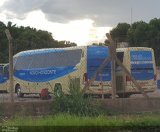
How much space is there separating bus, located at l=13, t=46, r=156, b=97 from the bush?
6.79m

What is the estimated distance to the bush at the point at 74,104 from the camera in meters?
14.4

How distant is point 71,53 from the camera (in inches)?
982

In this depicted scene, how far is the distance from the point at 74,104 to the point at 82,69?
9354mm

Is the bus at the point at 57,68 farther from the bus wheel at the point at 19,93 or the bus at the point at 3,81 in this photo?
the bus at the point at 3,81

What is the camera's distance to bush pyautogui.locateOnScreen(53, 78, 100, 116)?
14.4 meters

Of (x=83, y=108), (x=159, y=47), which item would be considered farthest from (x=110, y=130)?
(x=159, y=47)

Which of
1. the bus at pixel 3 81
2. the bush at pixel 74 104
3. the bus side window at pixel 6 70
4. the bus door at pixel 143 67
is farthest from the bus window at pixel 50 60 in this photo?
the bush at pixel 74 104

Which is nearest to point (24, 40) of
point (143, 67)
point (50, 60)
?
point (50, 60)

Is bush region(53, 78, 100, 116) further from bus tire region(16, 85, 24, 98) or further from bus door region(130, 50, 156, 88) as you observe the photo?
bus tire region(16, 85, 24, 98)

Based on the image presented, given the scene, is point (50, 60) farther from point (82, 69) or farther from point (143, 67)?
point (143, 67)

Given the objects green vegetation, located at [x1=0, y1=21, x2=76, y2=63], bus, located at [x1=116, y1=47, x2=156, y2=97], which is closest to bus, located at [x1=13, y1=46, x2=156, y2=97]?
bus, located at [x1=116, y1=47, x2=156, y2=97]

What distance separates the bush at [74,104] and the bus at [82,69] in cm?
679

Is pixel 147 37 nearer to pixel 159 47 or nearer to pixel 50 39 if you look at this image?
pixel 159 47

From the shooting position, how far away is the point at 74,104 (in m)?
14.6
